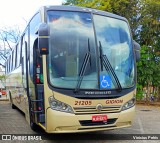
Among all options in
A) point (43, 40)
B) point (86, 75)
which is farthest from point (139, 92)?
point (43, 40)

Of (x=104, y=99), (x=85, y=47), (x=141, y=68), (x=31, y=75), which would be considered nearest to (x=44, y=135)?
(x=31, y=75)

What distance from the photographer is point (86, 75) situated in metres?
6.04

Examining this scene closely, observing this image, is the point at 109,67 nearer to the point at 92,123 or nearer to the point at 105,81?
the point at 105,81

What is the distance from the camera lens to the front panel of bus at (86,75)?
19.1 ft

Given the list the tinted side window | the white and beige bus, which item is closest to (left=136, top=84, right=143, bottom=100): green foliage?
the white and beige bus

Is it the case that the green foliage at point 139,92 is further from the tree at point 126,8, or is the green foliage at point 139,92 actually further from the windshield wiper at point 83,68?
the windshield wiper at point 83,68

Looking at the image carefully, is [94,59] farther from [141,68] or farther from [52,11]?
[141,68]

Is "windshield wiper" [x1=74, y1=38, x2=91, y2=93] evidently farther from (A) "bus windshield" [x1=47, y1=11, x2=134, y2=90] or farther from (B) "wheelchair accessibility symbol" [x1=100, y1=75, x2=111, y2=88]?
(B) "wheelchair accessibility symbol" [x1=100, y1=75, x2=111, y2=88]

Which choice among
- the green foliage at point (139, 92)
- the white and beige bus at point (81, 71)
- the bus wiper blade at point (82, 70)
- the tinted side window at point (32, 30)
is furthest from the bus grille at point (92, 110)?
the green foliage at point (139, 92)

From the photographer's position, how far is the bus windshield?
19.6 ft

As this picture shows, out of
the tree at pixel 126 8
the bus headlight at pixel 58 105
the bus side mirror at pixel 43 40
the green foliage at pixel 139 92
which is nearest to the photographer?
the bus side mirror at pixel 43 40

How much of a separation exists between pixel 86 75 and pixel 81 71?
0.14 meters

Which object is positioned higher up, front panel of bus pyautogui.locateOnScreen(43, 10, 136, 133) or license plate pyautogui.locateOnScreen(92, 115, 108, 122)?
front panel of bus pyautogui.locateOnScreen(43, 10, 136, 133)

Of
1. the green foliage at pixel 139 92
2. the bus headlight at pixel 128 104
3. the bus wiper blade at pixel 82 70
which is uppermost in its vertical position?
the bus wiper blade at pixel 82 70
